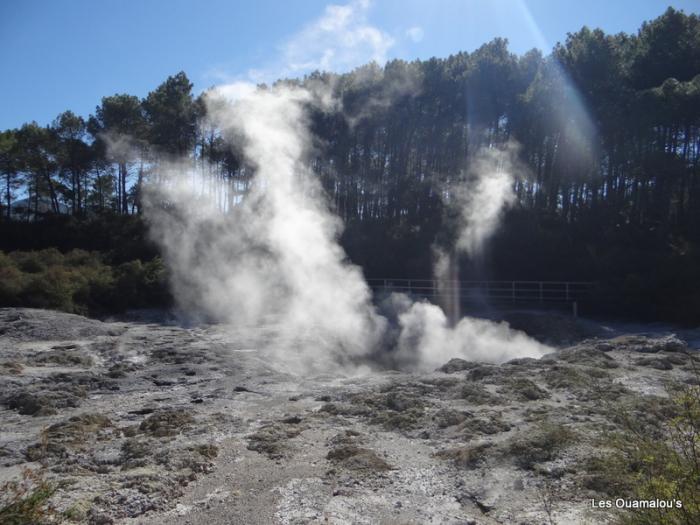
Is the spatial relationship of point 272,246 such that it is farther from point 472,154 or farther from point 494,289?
point 472,154

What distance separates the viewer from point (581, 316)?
2556cm

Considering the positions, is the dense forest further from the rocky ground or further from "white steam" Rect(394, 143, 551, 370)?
the rocky ground

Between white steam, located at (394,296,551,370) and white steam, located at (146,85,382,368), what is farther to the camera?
white steam, located at (146,85,382,368)

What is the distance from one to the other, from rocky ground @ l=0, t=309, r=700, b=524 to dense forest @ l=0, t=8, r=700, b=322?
1159 centimetres

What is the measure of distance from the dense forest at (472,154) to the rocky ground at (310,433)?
1159cm

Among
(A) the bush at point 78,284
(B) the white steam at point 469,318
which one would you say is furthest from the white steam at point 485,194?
(A) the bush at point 78,284

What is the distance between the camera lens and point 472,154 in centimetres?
3741

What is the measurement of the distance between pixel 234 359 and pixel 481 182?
24869mm

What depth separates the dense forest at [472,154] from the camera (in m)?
29.4

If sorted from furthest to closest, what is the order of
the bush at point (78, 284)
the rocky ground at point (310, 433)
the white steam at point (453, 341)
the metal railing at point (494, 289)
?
the metal railing at point (494, 289) < the bush at point (78, 284) < the white steam at point (453, 341) < the rocky ground at point (310, 433)

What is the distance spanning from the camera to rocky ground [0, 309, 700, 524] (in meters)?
6.66

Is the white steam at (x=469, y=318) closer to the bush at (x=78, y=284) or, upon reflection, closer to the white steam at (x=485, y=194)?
the white steam at (x=485, y=194)

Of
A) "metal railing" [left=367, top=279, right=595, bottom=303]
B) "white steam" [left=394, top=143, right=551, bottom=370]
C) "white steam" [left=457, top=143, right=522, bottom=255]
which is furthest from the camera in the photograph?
"white steam" [left=457, top=143, right=522, bottom=255]

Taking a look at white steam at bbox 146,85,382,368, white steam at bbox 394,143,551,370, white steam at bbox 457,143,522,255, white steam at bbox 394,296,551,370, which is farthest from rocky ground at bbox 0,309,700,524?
white steam at bbox 457,143,522,255
